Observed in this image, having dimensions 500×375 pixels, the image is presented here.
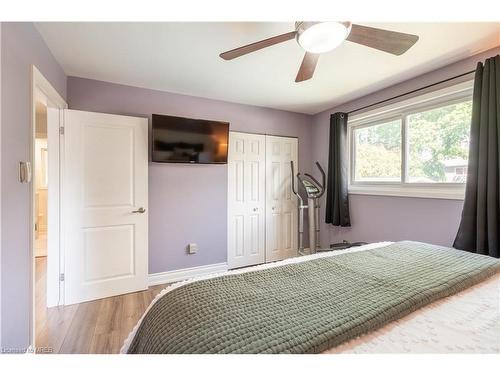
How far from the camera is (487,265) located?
126 cm

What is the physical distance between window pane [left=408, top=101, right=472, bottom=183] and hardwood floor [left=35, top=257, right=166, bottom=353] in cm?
307

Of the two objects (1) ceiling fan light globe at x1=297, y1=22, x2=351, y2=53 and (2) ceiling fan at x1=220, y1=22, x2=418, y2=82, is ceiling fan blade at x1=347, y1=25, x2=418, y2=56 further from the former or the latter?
(1) ceiling fan light globe at x1=297, y1=22, x2=351, y2=53

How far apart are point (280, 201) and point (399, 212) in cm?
151

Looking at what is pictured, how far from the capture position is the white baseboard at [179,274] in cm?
268

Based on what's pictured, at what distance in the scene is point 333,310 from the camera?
85 centimetres

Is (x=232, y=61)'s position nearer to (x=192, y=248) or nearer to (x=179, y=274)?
(x=192, y=248)

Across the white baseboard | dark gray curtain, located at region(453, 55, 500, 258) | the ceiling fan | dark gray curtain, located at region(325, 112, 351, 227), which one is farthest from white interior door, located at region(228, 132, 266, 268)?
dark gray curtain, located at region(453, 55, 500, 258)

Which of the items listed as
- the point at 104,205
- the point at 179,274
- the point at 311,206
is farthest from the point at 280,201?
the point at 104,205

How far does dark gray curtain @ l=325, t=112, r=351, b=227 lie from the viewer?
9.96 ft

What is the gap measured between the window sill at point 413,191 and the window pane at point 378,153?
12 centimetres

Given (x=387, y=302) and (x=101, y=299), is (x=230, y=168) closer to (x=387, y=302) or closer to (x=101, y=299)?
(x=101, y=299)

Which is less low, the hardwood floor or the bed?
the bed

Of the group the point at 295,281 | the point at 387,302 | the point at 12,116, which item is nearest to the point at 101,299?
the point at 12,116

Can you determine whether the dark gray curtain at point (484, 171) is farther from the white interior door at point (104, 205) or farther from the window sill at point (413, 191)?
the white interior door at point (104, 205)
